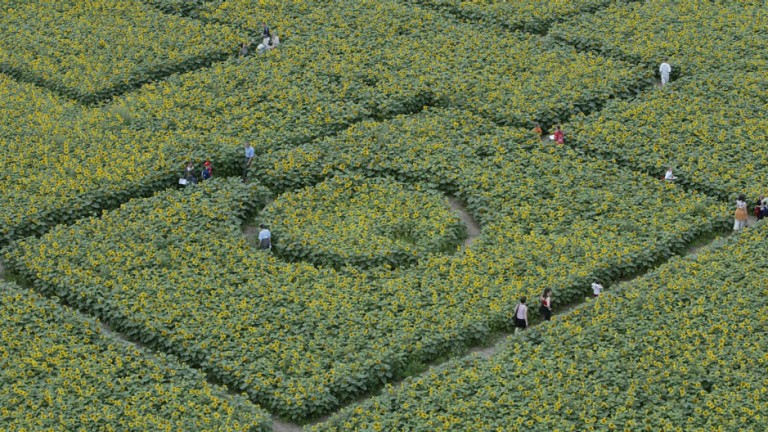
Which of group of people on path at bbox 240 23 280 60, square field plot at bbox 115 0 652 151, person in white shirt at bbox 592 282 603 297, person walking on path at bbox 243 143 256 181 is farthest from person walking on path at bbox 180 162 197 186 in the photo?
person in white shirt at bbox 592 282 603 297

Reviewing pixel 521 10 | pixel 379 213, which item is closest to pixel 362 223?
pixel 379 213

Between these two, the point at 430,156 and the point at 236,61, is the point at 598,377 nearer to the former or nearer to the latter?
the point at 430,156

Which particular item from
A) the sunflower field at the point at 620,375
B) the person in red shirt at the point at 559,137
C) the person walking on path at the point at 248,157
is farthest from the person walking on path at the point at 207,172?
the sunflower field at the point at 620,375

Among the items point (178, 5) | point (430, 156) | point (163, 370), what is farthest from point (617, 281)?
point (178, 5)

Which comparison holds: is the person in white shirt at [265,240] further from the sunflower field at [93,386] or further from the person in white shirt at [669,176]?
the person in white shirt at [669,176]

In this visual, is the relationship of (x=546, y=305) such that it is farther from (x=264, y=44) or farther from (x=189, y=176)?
(x=264, y=44)

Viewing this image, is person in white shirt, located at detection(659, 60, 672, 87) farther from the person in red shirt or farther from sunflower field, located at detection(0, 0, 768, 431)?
the person in red shirt
